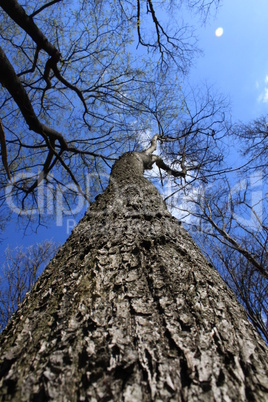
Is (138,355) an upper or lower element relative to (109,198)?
lower

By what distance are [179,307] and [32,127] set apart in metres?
3.68

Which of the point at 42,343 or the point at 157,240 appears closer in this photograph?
the point at 42,343

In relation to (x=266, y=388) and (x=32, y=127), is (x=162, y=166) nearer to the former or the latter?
(x=32, y=127)

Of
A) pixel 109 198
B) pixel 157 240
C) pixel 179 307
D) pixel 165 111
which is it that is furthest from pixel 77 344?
pixel 165 111

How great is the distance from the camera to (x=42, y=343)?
0.71 m

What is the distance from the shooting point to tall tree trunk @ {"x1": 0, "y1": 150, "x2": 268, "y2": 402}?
56 cm

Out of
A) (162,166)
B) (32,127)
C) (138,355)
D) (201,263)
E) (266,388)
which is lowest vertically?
(266,388)

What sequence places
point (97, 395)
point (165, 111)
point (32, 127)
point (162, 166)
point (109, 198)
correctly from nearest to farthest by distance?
point (97, 395) → point (109, 198) → point (32, 127) → point (162, 166) → point (165, 111)

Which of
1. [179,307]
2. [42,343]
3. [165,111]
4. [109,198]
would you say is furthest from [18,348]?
[165,111]

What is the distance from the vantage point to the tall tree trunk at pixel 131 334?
22.1 inches

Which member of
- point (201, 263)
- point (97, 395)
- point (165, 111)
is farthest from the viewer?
point (165, 111)

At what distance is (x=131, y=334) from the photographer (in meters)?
0.70

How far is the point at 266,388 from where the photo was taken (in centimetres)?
58

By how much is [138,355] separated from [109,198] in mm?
1443
